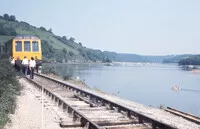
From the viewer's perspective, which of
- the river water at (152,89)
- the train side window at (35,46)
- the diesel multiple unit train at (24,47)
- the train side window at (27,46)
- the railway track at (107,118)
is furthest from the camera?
the river water at (152,89)

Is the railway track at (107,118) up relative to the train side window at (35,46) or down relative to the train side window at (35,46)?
down

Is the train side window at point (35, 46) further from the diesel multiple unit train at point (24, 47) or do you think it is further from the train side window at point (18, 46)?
the train side window at point (18, 46)

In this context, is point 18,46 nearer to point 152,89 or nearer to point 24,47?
point 24,47

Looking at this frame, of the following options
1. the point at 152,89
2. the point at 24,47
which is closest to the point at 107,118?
the point at 24,47

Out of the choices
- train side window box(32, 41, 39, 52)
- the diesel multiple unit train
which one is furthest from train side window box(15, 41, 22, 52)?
train side window box(32, 41, 39, 52)

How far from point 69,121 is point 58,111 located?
2199 mm

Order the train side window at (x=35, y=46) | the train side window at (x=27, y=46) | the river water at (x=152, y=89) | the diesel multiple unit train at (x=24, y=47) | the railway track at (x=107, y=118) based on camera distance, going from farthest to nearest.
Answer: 1. the river water at (x=152, y=89)
2. the train side window at (x=35, y=46)
3. the train side window at (x=27, y=46)
4. the diesel multiple unit train at (x=24, y=47)
5. the railway track at (x=107, y=118)

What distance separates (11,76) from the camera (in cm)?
1616

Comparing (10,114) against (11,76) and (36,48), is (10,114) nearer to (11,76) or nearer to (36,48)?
(11,76)

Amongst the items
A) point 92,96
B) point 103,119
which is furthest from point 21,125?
point 92,96

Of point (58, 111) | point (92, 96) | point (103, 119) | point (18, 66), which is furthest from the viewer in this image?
point (18, 66)

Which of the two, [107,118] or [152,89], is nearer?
[107,118]

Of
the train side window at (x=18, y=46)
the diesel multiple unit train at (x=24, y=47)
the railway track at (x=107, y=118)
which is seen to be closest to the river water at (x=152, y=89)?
the diesel multiple unit train at (x=24, y=47)

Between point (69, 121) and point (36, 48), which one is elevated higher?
point (36, 48)
